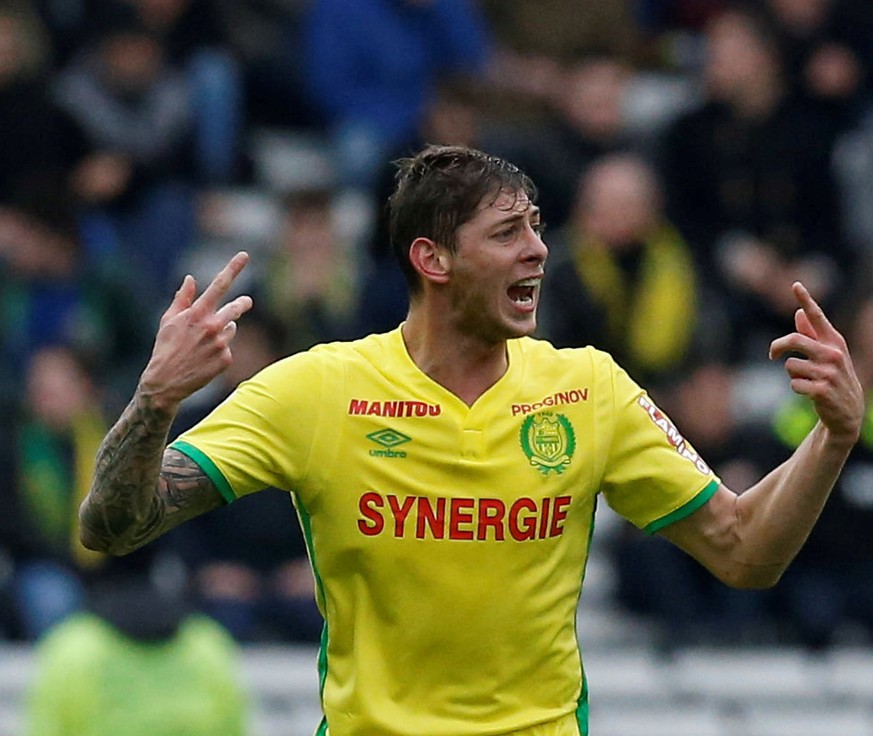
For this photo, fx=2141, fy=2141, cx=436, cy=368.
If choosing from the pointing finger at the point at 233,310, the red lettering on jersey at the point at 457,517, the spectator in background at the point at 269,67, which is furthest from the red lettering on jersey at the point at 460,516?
the spectator in background at the point at 269,67

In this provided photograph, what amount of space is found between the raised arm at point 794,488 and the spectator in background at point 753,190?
20.6ft

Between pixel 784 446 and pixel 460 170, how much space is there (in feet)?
18.6

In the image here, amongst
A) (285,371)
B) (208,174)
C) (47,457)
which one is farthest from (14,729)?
(285,371)

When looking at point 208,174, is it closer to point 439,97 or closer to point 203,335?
point 439,97

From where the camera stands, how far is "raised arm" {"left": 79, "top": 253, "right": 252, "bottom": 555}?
191 inches

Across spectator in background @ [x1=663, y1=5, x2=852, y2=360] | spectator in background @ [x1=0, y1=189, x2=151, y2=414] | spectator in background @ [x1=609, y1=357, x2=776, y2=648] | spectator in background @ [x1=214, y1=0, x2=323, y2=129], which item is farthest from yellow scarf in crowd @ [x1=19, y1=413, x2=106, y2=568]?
spectator in background @ [x1=663, y1=5, x2=852, y2=360]

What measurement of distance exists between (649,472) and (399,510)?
24.9 inches

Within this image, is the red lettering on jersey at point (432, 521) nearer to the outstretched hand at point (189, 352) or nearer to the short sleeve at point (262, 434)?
the short sleeve at point (262, 434)

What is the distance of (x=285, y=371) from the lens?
5285 millimetres

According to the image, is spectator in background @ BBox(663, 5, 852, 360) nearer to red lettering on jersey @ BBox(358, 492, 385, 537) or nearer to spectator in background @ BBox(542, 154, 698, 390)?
spectator in background @ BBox(542, 154, 698, 390)

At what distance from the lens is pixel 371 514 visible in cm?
522

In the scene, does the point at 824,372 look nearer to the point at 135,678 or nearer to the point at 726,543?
the point at 726,543

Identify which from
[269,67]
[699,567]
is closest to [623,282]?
[699,567]

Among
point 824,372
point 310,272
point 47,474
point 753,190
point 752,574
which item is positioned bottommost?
point 47,474
